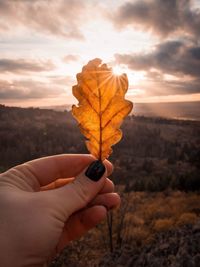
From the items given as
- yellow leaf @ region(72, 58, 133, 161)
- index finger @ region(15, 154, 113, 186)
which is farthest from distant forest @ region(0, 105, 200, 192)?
yellow leaf @ region(72, 58, 133, 161)

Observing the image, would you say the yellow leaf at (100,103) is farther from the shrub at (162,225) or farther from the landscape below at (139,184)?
the shrub at (162,225)

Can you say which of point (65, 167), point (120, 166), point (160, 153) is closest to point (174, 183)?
point (120, 166)

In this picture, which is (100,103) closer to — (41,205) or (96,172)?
(96,172)

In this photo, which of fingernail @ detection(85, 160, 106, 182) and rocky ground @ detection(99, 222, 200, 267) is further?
rocky ground @ detection(99, 222, 200, 267)

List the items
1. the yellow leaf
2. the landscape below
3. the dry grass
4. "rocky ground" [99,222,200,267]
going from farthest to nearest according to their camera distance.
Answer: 1. the dry grass
2. the landscape below
3. "rocky ground" [99,222,200,267]
4. the yellow leaf

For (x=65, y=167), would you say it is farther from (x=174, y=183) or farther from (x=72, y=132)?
(x=72, y=132)

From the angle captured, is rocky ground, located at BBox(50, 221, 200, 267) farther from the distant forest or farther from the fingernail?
the distant forest
